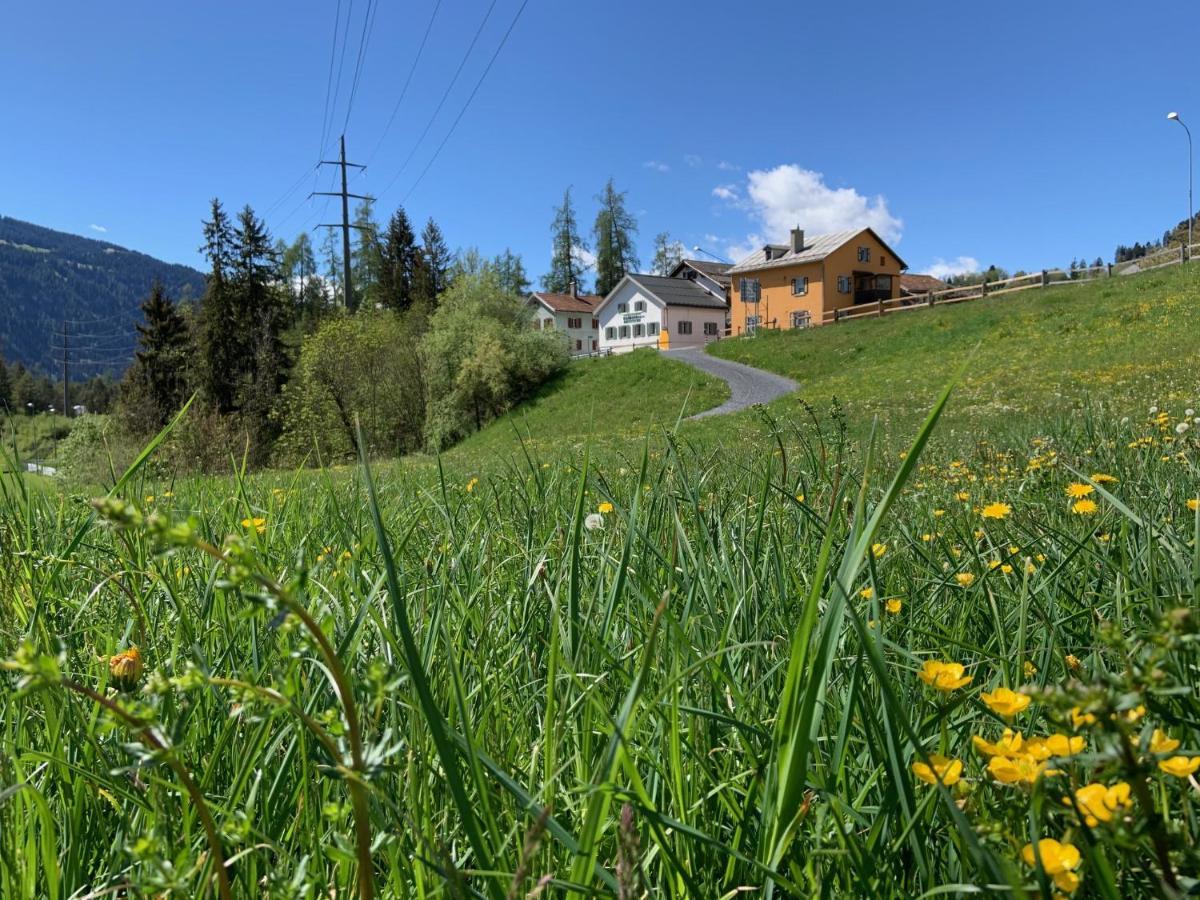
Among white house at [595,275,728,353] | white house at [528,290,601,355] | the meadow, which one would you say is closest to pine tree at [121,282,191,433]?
white house at [595,275,728,353]

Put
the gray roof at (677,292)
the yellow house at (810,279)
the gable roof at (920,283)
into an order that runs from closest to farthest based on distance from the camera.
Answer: the yellow house at (810,279)
the gray roof at (677,292)
the gable roof at (920,283)

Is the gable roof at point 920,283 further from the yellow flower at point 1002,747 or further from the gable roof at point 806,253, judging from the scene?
the yellow flower at point 1002,747

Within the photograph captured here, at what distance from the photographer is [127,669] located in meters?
1.08

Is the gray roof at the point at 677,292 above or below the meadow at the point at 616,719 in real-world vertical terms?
above

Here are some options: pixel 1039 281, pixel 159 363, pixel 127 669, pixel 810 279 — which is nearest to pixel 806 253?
pixel 810 279

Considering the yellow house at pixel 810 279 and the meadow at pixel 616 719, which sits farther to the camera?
the yellow house at pixel 810 279

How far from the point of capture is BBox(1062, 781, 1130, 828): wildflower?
0.52 m

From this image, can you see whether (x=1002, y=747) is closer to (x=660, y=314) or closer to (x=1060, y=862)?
(x=1060, y=862)

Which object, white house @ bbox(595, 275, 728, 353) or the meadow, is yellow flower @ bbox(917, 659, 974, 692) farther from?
white house @ bbox(595, 275, 728, 353)

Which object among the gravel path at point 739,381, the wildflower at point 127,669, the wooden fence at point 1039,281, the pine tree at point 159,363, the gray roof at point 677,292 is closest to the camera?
the wildflower at point 127,669

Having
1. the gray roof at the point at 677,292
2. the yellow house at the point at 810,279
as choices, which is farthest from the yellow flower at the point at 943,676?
the gray roof at the point at 677,292

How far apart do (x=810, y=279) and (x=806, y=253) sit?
8.42 feet

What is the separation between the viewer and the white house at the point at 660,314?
226 ft

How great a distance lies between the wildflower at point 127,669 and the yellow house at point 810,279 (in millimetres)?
57562
